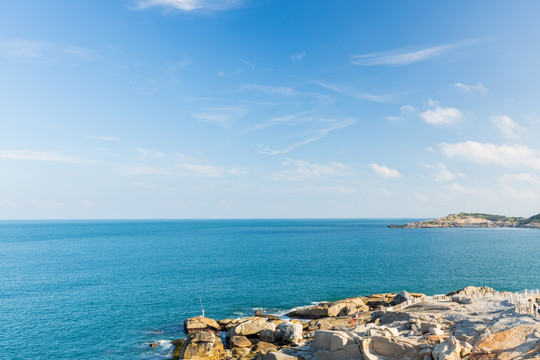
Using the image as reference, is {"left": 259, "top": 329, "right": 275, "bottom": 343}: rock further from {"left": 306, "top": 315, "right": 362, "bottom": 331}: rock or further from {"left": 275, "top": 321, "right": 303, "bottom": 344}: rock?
{"left": 306, "top": 315, "right": 362, "bottom": 331}: rock

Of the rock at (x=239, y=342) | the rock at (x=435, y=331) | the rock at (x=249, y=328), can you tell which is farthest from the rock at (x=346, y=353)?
the rock at (x=249, y=328)

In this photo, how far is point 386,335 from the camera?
2736 centimetres

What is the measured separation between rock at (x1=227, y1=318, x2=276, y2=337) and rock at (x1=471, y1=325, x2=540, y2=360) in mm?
21370

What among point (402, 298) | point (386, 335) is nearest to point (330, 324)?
point (402, 298)

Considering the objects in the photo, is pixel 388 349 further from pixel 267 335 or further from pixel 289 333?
pixel 267 335

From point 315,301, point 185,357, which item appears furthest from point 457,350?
point 315,301

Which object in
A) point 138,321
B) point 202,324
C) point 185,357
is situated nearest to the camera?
point 185,357

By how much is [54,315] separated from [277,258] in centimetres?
6376

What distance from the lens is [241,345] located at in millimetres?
36000

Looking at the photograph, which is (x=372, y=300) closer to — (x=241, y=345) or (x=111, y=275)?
(x=241, y=345)

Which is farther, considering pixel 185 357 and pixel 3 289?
pixel 3 289

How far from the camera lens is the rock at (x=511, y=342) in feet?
74.5

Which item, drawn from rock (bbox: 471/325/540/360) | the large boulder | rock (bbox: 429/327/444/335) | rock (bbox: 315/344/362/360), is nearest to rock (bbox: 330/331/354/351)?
rock (bbox: 315/344/362/360)

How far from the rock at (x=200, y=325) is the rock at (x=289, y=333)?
9647mm
